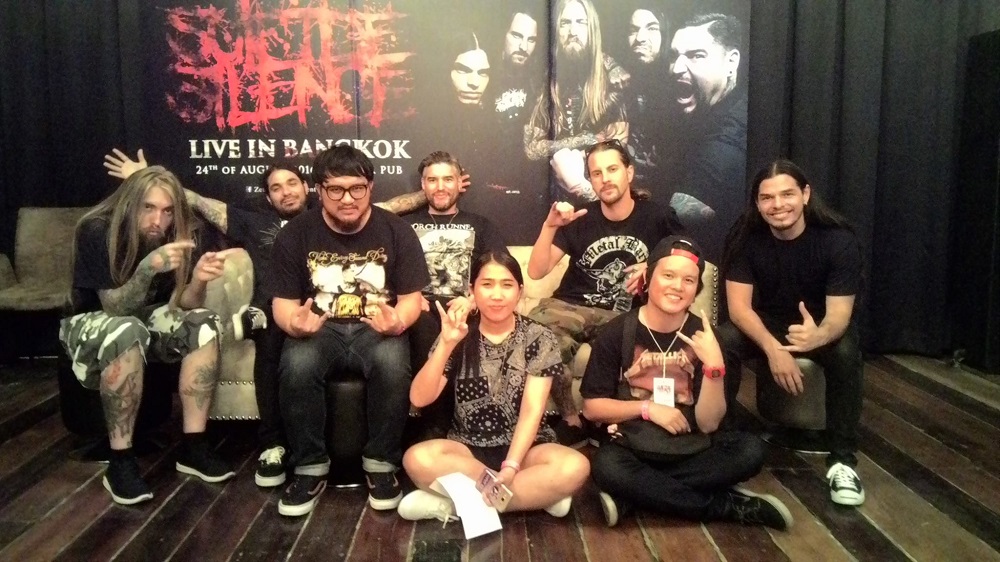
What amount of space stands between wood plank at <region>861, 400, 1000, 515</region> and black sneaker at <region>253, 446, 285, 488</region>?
7.25 feet

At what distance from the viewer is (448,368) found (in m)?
2.33

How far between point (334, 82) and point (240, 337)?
1594 millimetres

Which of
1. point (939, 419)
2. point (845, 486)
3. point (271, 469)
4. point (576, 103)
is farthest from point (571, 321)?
point (939, 419)

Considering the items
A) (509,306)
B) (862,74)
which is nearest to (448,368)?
(509,306)

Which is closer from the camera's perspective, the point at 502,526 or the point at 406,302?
the point at 502,526

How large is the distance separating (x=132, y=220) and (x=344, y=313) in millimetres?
799

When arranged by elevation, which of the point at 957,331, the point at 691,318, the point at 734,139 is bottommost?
the point at 957,331

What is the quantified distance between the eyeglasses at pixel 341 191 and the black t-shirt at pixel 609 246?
3.09 feet

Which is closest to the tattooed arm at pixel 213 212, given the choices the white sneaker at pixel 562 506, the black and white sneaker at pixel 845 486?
the white sneaker at pixel 562 506

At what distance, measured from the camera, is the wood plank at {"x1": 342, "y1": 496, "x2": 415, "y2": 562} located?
2.07 metres

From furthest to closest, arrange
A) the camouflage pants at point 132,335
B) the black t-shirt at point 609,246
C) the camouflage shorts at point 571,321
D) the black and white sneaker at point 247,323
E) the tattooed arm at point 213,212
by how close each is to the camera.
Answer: the tattooed arm at point 213,212 < the black t-shirt at point 609,246 < the camouflage shorts at point 571,321 < the black and white sneaker at point 247,323 < the camouflage pants at point 132,335

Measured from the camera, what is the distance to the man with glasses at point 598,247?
2.93 m

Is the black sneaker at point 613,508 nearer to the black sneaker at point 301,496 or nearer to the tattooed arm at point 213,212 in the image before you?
the black sneaker at point 301,496

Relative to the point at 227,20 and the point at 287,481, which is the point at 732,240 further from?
the point at 227,20
